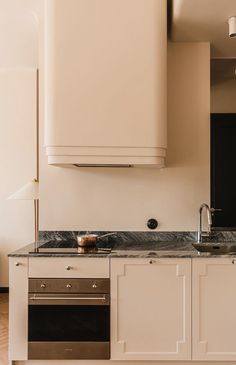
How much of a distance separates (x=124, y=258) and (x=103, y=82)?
120 centimetres

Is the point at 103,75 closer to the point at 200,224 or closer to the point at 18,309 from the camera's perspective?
the point at 200,224

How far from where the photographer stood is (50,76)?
2.43 meters

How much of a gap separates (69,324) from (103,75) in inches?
65.6

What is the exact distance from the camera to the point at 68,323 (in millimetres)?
2230

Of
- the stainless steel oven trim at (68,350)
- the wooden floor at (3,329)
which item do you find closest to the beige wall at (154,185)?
the stainless steel oven trim at (68,350)

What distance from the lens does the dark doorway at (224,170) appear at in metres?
3.86

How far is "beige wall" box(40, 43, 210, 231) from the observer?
280 cm

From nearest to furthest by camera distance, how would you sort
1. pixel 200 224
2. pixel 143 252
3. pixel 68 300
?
1. pixel 68 300
2. pixel 143 252
3. pixel 200 224

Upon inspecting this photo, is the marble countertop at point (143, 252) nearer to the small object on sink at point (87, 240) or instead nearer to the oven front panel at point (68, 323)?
the small object on sink at point (87, 240)

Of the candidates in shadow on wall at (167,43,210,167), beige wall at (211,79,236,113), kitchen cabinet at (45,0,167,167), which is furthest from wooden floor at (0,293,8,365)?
beige wall at (211,79,236,113)

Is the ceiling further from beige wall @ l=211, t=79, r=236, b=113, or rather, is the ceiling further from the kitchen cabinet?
beige wall @ l=211, t=79, r=236, b=113

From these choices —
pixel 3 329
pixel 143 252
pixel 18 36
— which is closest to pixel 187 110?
pixel 143 252

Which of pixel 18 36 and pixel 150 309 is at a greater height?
pixel 18 36

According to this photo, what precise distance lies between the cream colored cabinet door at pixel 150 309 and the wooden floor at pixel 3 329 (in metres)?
0.92
